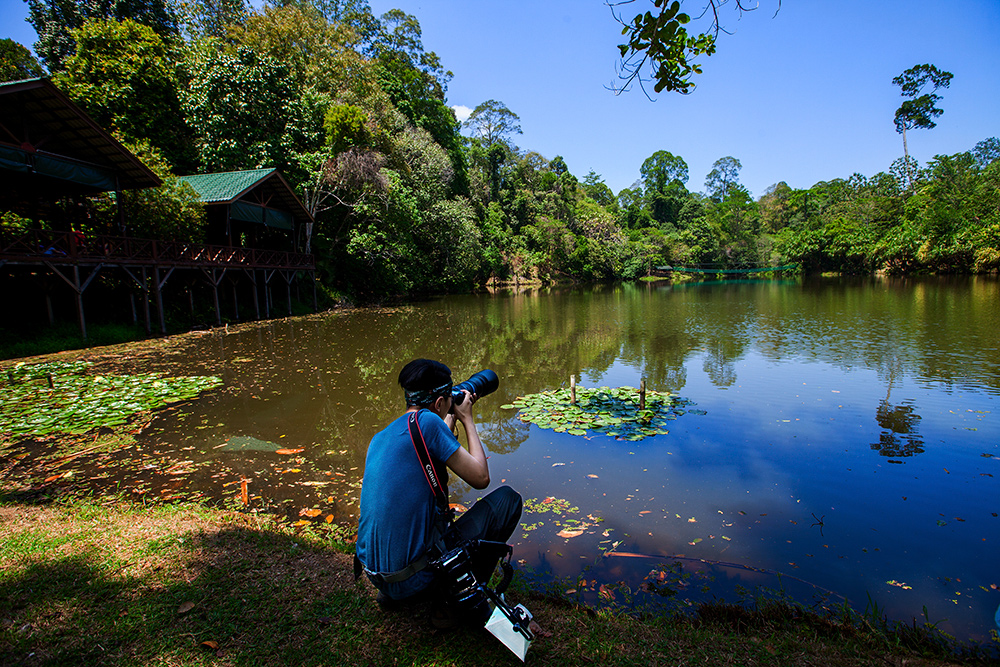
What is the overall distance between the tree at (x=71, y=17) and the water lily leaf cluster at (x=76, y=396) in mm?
26791

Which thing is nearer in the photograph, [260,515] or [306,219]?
[260,515]

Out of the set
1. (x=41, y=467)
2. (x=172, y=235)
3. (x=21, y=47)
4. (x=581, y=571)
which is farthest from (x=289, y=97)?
(x=581, y=571)

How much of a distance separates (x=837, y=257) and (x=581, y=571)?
183 feet

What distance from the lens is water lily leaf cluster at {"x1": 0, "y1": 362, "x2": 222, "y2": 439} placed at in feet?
19.9

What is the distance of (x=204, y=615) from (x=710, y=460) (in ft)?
16.6

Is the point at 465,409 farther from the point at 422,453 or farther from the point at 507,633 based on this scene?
the point at 507,633

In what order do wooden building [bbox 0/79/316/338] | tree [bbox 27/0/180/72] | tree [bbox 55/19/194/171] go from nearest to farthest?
wooden building [bbox 0/79/316/338]
tree [bbox 55/19/194/171]
tree [bbox 27/0/180/72]

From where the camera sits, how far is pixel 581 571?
343cm

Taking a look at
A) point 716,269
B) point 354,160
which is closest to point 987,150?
point 716,269

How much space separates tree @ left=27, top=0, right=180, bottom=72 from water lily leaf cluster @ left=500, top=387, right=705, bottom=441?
3215 cm

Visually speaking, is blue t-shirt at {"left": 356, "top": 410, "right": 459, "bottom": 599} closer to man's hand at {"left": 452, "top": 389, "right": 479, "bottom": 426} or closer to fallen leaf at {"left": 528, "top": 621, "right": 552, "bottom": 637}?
man's hand at {"left": 452, "top": 389, "right": 479, "bottom": 426}

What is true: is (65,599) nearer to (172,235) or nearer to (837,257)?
(172,235)

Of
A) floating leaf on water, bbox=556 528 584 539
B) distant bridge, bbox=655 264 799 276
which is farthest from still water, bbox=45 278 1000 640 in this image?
distant bridge, bbox=655 264 799 276

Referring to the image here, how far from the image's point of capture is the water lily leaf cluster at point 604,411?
6480mm
